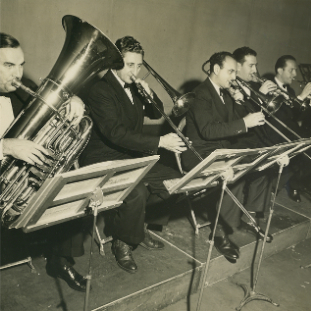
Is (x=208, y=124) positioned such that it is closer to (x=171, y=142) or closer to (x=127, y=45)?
(x=171, y=142)

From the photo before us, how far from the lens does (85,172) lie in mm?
2031

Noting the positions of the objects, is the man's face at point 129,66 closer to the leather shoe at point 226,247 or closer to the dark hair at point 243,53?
the leather shoe at point 226,247

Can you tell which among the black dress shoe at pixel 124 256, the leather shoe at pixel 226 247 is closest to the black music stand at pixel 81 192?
the black dress shoe at pixel 124 256

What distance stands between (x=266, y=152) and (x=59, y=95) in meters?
1.81

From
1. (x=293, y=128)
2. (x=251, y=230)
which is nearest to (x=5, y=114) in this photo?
(x=251, y=230)

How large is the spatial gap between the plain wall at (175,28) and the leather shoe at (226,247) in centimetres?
244

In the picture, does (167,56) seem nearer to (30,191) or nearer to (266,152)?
(266,152)

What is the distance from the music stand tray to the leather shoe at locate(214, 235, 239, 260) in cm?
165

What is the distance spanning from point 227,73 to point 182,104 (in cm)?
90

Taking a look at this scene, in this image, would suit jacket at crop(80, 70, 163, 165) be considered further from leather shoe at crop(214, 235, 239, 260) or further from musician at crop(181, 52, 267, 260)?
leather shoe at crop(214, 235, 239, 260)

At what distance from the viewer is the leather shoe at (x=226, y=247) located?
3.83m

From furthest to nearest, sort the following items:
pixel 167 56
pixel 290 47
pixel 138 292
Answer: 1. pixel 290 47
2. pixel 167 56
3. pixel 138 292

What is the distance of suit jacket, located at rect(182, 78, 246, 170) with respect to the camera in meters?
3.92

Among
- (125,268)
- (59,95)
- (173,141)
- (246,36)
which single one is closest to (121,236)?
(125,268)
